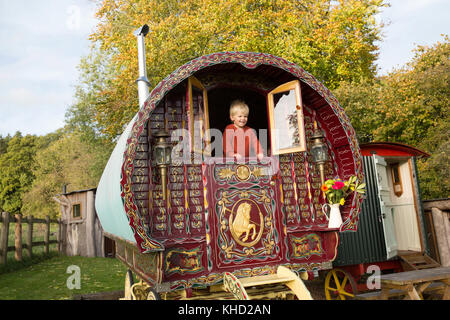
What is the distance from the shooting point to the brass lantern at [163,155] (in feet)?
13.3

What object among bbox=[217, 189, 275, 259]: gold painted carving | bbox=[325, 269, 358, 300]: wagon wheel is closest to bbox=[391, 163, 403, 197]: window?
bbox=[325, 269, 358, 300]: wagon wheel

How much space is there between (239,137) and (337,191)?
1.58 m

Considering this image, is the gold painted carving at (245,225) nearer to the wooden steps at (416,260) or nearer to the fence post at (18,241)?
the wooden steps at (416,260)

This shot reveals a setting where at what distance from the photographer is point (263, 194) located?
4.46 m

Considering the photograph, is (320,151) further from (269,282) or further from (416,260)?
(416,260)

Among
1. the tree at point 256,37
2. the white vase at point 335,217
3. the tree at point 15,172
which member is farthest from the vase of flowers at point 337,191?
the tree at point 15,172

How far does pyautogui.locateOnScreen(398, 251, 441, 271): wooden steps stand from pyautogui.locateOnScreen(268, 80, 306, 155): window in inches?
204

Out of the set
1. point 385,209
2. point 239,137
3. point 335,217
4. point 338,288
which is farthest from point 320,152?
point 385,209

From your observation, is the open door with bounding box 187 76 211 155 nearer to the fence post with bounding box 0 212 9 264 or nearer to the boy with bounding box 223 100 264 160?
the boy with bounding box 223 100 264 160

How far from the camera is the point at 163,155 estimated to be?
13.3ft

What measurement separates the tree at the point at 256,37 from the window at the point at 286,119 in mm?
8547

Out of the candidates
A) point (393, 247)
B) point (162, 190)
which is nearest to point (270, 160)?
point (162, 190)

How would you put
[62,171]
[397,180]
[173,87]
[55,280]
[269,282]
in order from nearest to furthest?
[269,282] → [173,87] → [55,280] → [397,180] → [62,171]

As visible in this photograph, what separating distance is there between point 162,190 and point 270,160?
153 cm
